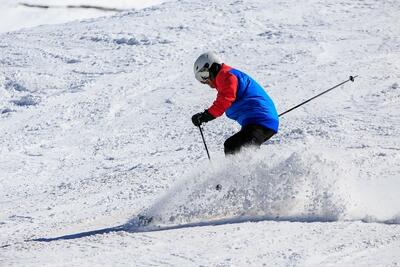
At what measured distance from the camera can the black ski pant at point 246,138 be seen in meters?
6.76

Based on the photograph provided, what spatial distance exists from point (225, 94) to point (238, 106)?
23cm

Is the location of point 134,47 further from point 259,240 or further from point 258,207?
point 259,240

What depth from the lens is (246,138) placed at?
678 centimetres

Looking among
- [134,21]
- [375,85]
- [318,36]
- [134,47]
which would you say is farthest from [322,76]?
[134,21]

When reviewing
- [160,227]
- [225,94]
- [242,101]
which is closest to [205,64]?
[225,94]

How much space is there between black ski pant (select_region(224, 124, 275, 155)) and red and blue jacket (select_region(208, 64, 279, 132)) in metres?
0.05

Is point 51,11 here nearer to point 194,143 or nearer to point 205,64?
point 194,143

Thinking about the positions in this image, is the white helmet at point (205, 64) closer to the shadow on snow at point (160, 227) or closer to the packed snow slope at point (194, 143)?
the packed snow slope at point (194, 143)

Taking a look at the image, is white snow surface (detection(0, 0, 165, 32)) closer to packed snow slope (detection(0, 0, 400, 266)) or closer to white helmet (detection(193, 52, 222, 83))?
packed snow slope (detection(0, 0, 400, 266))

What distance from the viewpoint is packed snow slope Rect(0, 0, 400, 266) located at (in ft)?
18.4

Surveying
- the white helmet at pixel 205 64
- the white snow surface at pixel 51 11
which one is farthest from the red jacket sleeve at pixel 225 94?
the white snow surface at pixel 51 11

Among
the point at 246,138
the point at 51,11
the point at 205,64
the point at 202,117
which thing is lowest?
the point at 51,11

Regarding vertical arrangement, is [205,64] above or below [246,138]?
above

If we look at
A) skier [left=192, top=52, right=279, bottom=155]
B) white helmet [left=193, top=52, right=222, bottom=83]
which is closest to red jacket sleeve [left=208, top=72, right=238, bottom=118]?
skier [left=192, top=52, right=279, bottom=155]
